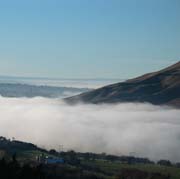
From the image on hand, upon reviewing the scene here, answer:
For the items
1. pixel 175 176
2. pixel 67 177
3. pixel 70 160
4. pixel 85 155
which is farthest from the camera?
pixel 85 155

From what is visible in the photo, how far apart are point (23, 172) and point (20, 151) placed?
301ft

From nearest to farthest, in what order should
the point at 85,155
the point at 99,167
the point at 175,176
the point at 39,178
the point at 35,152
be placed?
the point at 39,178
the point at 175,176
the point at 99,167
the point at 35,152
the point at 85,155

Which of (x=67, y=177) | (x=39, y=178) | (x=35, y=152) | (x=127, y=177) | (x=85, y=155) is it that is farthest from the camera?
(x=85, y=155)

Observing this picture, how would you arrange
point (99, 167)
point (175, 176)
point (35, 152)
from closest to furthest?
1. point (175, 176)
2. point (99, 167)
3. point (35, 152)

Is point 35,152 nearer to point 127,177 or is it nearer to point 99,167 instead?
point 99,167

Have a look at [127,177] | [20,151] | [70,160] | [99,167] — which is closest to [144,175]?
[127,177]

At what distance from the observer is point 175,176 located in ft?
416

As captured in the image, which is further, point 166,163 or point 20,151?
point 166,163

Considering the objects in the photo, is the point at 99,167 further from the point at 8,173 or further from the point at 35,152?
the point at 8,173

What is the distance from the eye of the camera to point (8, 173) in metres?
58.8

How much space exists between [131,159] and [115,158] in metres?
5.68

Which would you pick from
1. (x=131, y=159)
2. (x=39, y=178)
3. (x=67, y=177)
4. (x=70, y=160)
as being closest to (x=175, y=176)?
(x=70, y=160)

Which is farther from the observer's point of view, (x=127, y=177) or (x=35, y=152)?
(x=35, y=152)

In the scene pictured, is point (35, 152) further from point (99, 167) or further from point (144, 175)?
point (144, 175)
